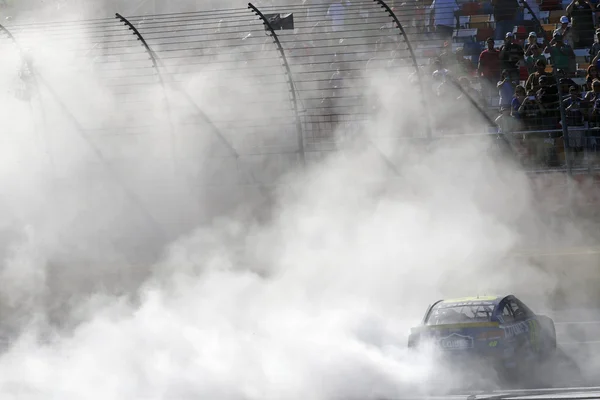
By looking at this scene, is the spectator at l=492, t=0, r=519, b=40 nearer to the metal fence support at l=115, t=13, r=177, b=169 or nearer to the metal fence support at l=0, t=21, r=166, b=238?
the metal fence support at l=115, t=13, r=177, b=169

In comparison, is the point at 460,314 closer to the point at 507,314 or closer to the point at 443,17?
→ the point at 507,314

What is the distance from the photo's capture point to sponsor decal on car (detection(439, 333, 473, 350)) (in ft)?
31.2

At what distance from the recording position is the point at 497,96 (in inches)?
552

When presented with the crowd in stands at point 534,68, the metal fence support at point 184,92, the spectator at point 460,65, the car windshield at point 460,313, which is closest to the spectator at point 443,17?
the crowd in stands at point 534,68

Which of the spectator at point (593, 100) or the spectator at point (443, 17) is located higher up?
the spectator at point (443, 17)

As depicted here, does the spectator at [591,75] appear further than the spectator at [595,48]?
No

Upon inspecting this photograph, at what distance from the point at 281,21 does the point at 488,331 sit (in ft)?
20.4

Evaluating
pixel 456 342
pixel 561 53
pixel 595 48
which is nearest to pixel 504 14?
pixel 561 53

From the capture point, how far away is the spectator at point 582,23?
14727 millimetres

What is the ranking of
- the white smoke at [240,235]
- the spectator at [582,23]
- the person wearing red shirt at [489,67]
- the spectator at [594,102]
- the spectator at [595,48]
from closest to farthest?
1. the white smoke at [240,235]
2. the spectator at [594,102]
3. the person wearing red shirt at [489,67]
4. the spectator at [595,48]
5. the spectator at [582,23]

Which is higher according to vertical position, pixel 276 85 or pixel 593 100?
pixel 276 85

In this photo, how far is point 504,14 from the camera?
589 inches

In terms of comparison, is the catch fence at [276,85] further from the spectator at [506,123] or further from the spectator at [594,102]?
the spectator at [594,102]

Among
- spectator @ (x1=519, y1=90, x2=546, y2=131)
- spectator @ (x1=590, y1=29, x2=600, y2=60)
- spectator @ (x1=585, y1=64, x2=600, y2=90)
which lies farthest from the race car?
spectator @ (x1=590, y1=29, x2=600, y2=60)
